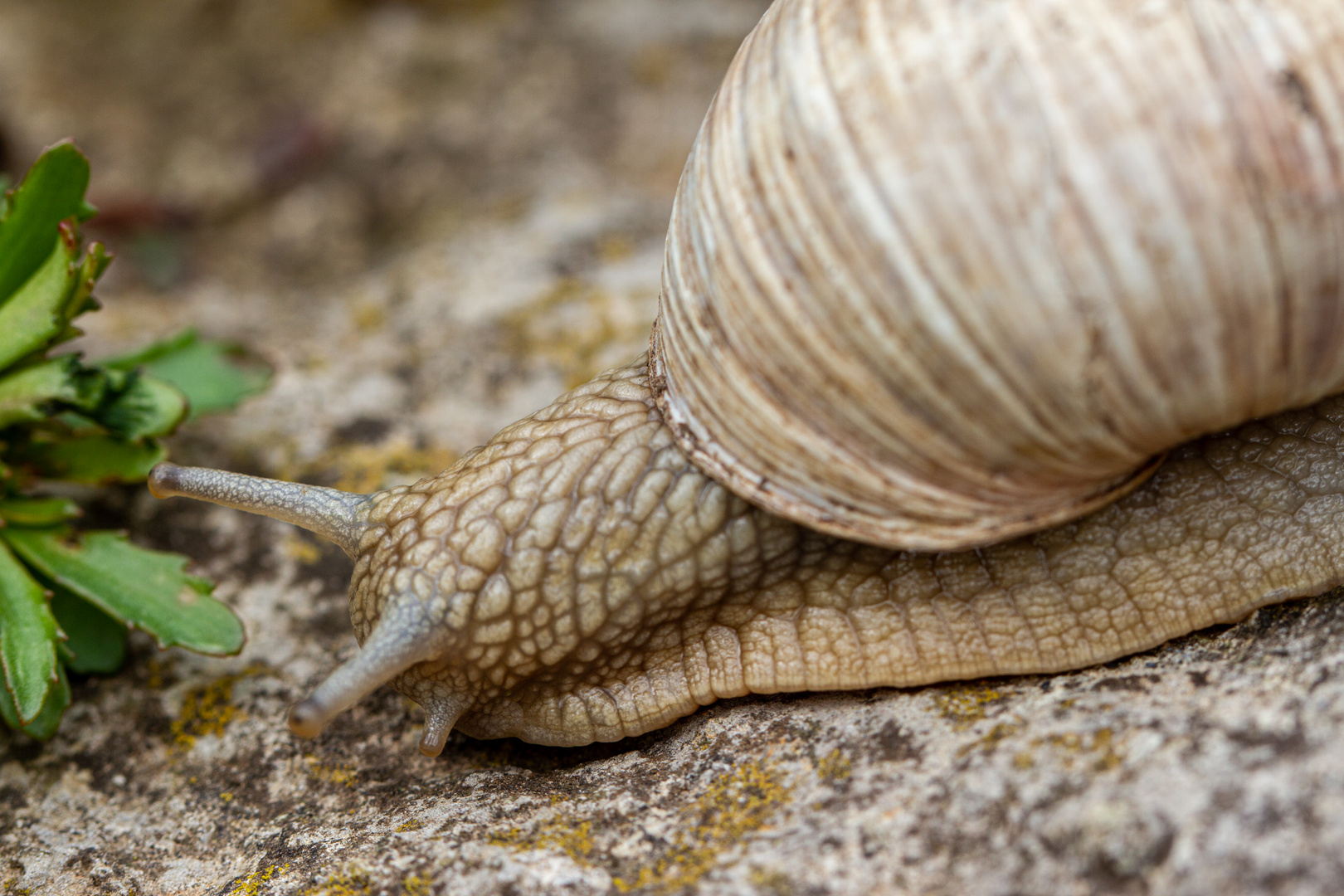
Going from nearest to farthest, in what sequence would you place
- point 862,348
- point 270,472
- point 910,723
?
point 862,348 → point 910,723 → point 270,472

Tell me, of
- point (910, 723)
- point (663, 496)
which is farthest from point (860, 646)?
point (663, 496)

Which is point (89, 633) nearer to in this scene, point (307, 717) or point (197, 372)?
point (197, 372)

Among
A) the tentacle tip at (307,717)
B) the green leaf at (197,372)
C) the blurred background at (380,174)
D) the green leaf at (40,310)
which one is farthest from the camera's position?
the blurred background at (380,174)

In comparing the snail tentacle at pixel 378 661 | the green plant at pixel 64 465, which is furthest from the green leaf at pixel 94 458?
the snail tentacle at pixel 378 661

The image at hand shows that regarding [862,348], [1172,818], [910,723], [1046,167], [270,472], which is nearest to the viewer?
[1172,818]

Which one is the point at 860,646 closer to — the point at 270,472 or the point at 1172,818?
the point at 1172,818

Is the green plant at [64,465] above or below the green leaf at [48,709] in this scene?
above

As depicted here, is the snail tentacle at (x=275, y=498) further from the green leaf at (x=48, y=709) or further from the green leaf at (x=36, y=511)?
the green leaf at (x=48, y=709)
